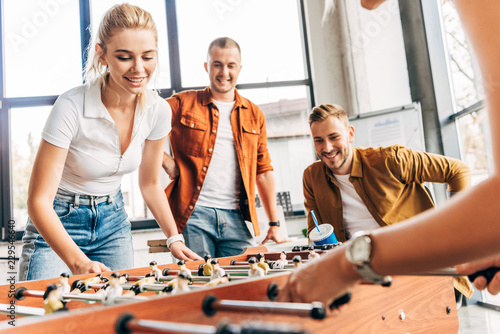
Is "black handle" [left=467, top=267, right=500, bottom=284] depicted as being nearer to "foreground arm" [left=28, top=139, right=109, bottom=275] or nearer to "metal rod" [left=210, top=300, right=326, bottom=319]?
"metal rod" [left=210, top=300, right=326, bottom=319]

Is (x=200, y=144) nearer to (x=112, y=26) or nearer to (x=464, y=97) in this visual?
(x=112, y=26)

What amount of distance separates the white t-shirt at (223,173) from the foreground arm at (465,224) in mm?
1742

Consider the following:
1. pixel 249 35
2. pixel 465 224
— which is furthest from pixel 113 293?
pixel 249 35

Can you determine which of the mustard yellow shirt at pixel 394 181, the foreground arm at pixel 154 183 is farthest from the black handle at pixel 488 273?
the mustard yellow shirt at pixel 394 181

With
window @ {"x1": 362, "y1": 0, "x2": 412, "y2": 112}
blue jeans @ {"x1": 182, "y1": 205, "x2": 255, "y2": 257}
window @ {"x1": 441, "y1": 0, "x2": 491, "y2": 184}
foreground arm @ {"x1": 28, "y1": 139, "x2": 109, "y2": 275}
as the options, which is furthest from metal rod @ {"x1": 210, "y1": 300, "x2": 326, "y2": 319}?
window @ {"x1": 362, "y1": 0, "x2": 412, "y2": 112}

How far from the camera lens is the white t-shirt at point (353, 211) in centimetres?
238

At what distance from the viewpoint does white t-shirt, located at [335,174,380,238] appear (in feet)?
7.82

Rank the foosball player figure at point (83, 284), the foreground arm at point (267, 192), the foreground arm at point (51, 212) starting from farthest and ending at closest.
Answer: the foreground arm at point (267, 192), the foreground arm at point (51, 212), the foosball player figure at point (83, 284)

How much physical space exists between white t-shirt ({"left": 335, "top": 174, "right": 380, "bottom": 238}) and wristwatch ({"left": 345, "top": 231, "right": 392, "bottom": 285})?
5.80ft

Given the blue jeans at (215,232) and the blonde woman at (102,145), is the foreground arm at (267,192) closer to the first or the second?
the blue jeans at (215,232)

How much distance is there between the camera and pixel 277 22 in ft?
14.2

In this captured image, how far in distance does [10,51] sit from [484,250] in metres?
4.37

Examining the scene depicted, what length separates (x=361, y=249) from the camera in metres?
0.64

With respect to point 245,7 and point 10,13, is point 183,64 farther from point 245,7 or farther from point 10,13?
point 10,13
